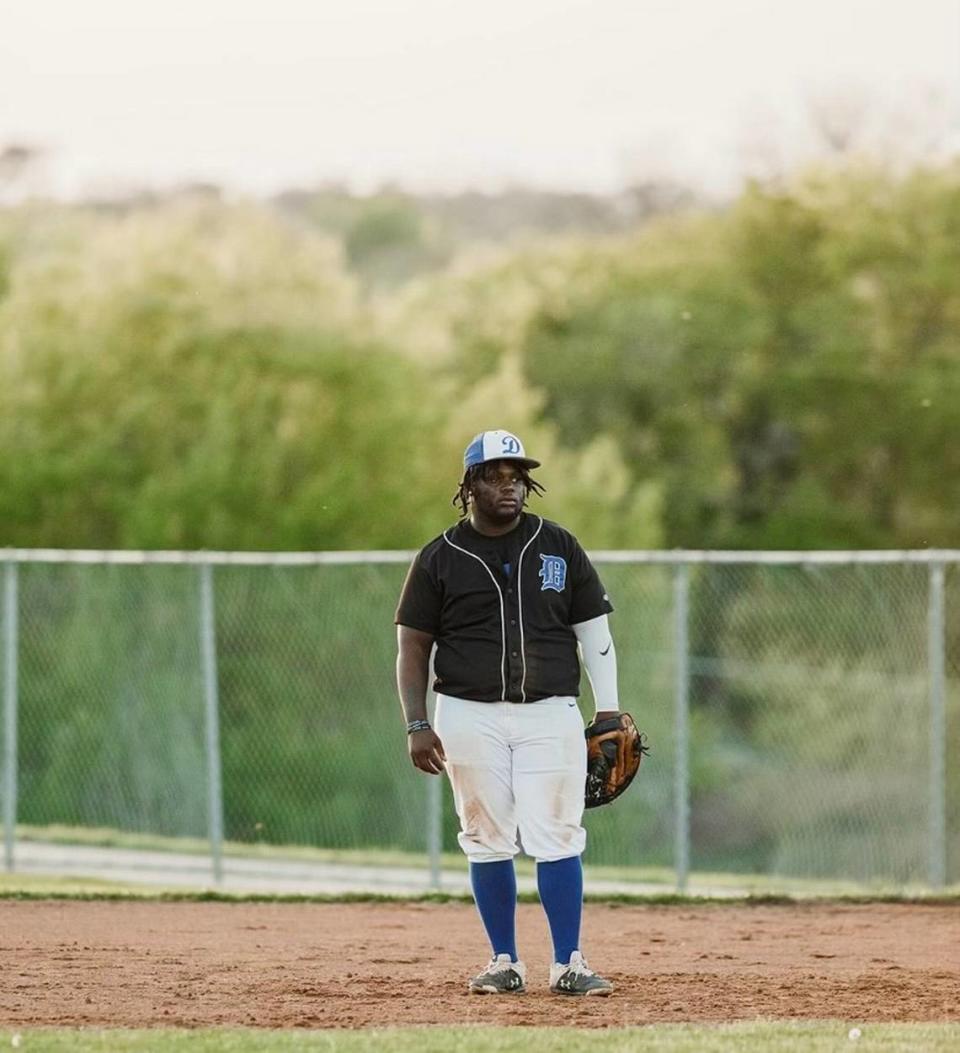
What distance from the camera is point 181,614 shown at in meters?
20.2

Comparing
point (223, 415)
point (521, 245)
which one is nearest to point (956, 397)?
point (521, 245)

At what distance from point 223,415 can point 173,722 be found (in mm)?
24901

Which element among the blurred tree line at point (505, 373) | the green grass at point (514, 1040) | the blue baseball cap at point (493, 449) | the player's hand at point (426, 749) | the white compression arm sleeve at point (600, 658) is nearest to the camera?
the green grass at point (514, 1040)

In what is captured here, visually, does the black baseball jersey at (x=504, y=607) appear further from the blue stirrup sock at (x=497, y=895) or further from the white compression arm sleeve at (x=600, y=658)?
the blue stirrup sock at (x=497, y=895)

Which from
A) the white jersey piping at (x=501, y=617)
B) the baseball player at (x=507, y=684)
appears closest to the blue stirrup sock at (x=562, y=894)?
the baseball player at (x=507, y=684)

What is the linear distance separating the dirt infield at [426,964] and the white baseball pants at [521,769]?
0.59 m

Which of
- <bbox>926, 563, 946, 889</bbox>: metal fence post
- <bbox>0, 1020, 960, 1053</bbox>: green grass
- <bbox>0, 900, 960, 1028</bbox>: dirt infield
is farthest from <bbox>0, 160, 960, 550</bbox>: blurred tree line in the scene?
<bbox>0, 1020, 960, 1053</bbox>: green grass

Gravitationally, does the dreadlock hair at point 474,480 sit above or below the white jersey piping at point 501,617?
above

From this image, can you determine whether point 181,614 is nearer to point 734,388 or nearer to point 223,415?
point 223,415

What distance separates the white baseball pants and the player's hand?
44 millimetres

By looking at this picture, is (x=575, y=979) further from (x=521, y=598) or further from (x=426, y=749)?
(x=521, y=598)

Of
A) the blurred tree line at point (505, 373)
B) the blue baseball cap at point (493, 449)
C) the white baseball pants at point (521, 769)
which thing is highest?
the blurred tree line at point (505, 373)

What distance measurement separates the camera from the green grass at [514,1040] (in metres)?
7.04

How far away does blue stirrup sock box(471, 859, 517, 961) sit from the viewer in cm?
835
